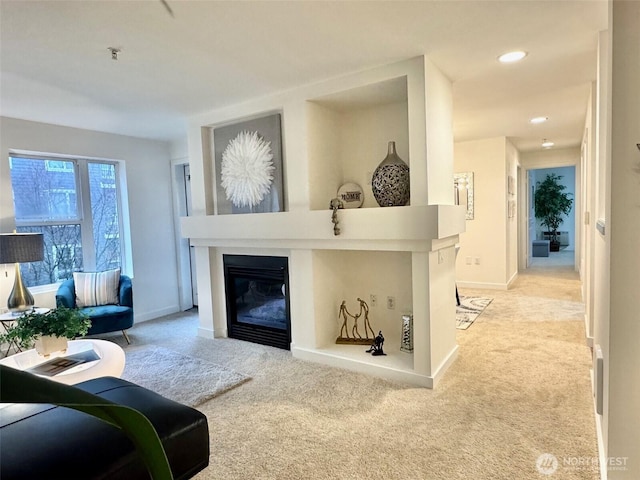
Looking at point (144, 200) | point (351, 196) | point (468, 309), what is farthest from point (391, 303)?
point (144, 200)

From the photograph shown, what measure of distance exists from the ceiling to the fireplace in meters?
1.52

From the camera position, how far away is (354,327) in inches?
138

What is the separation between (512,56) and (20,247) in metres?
4.23

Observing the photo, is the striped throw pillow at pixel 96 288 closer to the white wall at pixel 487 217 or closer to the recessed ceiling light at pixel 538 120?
the white wall at pixel 487 217

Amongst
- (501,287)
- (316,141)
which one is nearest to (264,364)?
(316,141)

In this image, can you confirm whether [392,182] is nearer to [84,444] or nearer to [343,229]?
[343,229]

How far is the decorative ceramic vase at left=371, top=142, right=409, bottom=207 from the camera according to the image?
2.91m

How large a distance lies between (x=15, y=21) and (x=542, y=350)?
167 inches

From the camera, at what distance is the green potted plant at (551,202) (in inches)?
392

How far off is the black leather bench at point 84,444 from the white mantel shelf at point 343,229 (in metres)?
1.98

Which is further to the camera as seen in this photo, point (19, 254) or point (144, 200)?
point (144, 200)

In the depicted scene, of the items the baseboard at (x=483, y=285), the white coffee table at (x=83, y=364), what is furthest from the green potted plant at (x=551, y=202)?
the white coffee table at (x=83, y=364)

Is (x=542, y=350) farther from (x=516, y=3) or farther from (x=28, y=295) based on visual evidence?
(x=28, y=295)

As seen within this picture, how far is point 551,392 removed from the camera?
256 centimetres
